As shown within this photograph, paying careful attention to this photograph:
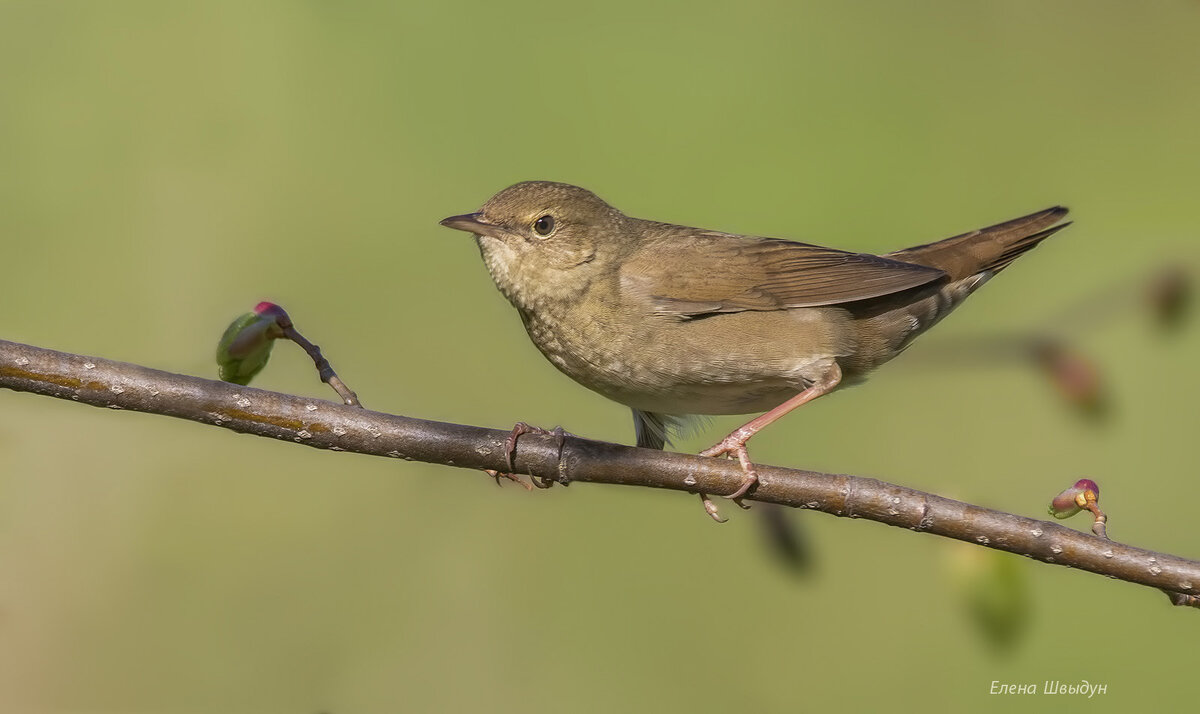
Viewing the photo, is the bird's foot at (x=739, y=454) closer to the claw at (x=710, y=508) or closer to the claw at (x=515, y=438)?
the claw at (x=710, y=508)

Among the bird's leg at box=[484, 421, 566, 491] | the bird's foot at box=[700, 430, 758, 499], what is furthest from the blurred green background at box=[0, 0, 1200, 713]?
the bird's leg at box=[484, 421, 566, 491]

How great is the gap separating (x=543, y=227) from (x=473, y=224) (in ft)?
0.92

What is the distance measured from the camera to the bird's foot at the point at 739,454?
3.33 meters

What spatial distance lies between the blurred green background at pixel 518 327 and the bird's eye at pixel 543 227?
957 millimetres

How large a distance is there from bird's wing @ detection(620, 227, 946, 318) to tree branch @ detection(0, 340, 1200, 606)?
1.02 meters

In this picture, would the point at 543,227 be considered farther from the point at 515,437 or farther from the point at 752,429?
the point at 515,437

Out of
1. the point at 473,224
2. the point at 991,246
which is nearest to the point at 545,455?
the point at 473,224

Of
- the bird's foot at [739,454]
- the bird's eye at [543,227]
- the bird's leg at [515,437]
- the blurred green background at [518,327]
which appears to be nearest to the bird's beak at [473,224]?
the bird's eye at [543,227]

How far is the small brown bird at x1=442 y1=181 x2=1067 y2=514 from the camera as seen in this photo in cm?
408

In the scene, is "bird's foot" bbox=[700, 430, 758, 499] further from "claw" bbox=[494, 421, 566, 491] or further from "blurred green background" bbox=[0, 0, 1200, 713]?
"blurred green background" bbox=[0, 0, 1200, 713]

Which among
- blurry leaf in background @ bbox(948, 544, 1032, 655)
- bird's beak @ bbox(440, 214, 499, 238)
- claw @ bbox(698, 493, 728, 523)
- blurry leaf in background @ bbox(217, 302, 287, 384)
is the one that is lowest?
blurry leaf in background @ bbox(948, 544, 1032, 655)

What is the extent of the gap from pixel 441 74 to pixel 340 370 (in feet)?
8.01

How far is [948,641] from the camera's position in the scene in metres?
5.79

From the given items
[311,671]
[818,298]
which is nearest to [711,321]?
[818,298]
